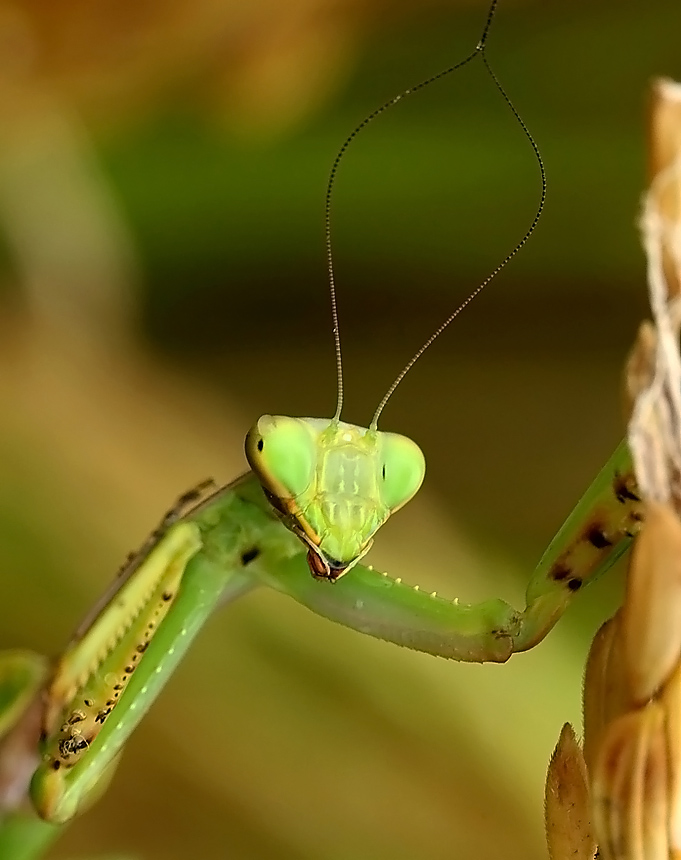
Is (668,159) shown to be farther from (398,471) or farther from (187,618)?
(187,618)

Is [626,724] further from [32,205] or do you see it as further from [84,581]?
[32,205]

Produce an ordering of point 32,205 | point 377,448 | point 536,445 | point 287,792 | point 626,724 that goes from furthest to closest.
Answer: point 536,445, point 32,205, point 287,792, point 377,448, point 626,724

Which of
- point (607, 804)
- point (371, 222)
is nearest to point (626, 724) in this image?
point (607, 804)

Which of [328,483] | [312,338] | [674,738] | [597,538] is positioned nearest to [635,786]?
[674,738]

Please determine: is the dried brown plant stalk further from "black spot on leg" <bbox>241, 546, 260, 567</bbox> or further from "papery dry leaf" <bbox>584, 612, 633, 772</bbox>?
"black spot on leg" <bbox>241, 546, 260, 567</bbox>

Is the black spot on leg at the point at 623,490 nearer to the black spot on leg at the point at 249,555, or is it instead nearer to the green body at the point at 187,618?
the green body at the point at 187,618

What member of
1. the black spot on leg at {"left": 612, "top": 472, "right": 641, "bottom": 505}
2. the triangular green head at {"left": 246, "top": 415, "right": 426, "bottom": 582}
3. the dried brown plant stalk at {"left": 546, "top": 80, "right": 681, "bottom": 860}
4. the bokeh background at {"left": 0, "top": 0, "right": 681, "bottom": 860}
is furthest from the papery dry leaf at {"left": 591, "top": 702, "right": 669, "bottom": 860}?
the bokeh background at {"left": 0, "top": 0, "right": 681, "bottom": 860}
